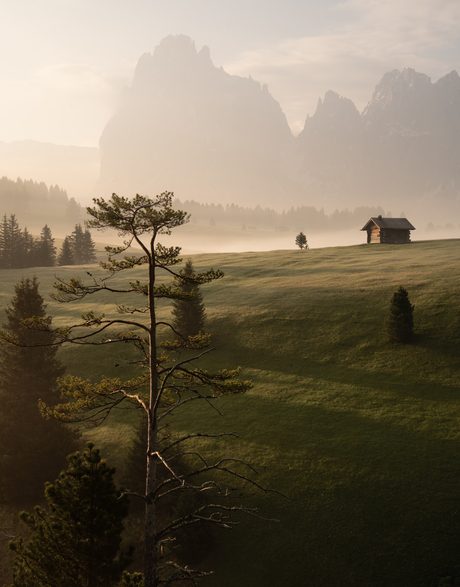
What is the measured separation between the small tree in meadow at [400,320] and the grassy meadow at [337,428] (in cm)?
94

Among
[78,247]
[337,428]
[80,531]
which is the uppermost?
[78,247]

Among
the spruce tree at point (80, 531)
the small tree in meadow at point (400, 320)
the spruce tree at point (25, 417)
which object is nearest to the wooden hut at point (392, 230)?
the small tree in meadow at point (400, 320)

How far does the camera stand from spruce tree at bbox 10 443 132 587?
9.45 metres

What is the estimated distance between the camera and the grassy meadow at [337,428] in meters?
17.5

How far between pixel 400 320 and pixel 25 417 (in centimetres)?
3029

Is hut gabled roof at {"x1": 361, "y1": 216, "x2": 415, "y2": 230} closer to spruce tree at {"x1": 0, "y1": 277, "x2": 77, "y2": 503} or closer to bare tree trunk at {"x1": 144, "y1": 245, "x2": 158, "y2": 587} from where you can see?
spruce tree at {"x1": 0, "y1": 277, "x2": 77, "y2": 503}

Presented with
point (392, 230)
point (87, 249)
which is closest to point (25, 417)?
point (392, 230)

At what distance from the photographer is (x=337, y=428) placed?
25.2m

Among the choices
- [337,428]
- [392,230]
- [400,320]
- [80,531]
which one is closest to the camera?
[80,531]

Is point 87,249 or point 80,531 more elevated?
point 87,249

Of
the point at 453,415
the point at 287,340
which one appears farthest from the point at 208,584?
the point at 287,340

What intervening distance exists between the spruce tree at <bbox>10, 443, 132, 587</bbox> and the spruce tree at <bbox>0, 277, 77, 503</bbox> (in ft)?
46.3

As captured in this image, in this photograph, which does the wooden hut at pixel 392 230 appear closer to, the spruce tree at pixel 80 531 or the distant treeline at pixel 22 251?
the distant treeline at pixel 22 251

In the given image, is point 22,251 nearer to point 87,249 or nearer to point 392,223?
point 87,249
